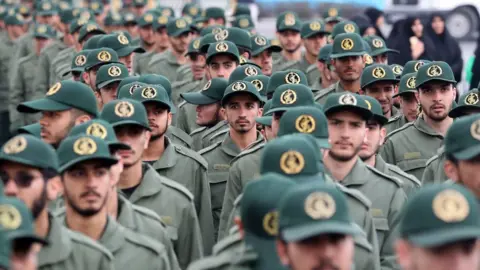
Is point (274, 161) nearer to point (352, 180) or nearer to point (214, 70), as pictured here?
point (352, 180)

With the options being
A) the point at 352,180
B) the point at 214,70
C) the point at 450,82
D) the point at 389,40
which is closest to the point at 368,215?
the point at 352,180

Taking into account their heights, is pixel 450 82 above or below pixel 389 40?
below

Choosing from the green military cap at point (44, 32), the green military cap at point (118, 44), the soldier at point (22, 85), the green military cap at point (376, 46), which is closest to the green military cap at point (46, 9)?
the green military cap at point (44, 32)

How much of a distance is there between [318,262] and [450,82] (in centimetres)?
608

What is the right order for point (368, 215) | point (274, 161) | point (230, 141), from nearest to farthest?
point (274, 161) < point (368, 215) < point (230, 141)

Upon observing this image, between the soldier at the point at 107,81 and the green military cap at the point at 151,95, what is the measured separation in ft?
5.98

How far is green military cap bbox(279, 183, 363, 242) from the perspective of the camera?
5.68 meters

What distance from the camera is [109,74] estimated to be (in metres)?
12.2

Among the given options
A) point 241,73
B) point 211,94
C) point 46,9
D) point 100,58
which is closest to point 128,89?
point 211,94

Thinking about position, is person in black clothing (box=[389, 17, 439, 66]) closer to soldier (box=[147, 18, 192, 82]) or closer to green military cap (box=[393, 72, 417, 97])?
soldier (box=[147, 18, 192, 82])

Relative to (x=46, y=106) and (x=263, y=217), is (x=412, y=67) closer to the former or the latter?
(x=46, y=106)

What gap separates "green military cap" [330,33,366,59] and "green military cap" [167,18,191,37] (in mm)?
4419

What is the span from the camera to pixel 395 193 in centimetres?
903

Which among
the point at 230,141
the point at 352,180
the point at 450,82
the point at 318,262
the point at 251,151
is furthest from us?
the point at 450,82
